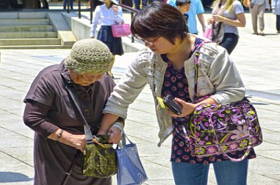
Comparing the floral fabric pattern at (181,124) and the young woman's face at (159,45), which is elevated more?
the young woman's face at (159,45)

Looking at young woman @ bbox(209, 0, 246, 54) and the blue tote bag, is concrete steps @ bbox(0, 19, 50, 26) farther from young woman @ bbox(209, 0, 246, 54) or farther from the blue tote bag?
the blue tote bag

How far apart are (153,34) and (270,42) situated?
18.1 m

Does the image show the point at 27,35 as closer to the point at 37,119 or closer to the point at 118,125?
the point at 118,125

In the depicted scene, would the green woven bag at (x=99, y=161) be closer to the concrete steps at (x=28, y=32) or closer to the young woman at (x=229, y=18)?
the young woman at (x=229, y=18)

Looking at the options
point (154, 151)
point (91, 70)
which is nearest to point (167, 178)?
point (154, 151)

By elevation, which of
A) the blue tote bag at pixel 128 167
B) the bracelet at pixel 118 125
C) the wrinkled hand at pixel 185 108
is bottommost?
the blue tote bag at pixel 128 167

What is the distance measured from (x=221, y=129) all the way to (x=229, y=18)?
6.30 meters

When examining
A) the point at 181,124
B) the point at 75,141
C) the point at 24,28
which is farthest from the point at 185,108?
the point at 24,28

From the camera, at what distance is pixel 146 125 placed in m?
8.84

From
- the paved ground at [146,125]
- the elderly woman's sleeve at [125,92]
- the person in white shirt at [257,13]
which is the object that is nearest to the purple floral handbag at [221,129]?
the elderly woman's sleeve at [125,92]

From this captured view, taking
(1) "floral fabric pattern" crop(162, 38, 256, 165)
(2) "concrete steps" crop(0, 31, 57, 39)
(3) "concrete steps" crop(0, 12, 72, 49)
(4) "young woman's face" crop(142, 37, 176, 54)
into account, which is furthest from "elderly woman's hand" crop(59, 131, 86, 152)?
(2) "concrete steps" crop(0, 31, 57, 39)

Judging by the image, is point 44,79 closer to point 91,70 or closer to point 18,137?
point 91,70

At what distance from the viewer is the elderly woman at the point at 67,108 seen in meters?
3.78

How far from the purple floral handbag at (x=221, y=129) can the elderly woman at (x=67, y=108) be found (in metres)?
0.53
